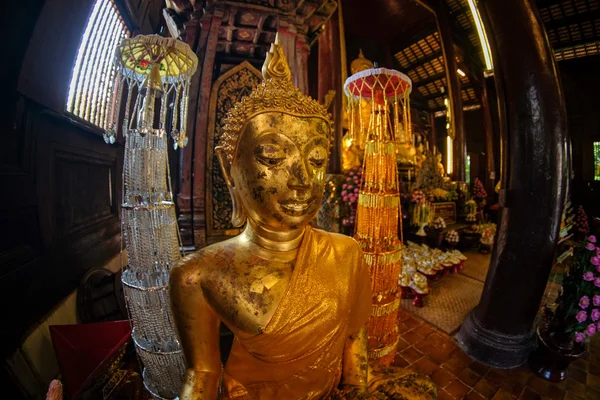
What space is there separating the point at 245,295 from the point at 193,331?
0.80 ft

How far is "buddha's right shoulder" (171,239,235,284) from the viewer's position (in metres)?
0.89

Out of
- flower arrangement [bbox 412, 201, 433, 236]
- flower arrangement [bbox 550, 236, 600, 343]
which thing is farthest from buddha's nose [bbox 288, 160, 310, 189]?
flower arrangement [bbox 412, 201, 433, 236]

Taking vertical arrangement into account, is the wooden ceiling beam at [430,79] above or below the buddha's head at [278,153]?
above

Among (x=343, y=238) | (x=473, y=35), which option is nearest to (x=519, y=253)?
(x=343, y=238)

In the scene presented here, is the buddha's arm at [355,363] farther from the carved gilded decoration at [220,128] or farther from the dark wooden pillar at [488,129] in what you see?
the dark wooden pillar at [488,129]

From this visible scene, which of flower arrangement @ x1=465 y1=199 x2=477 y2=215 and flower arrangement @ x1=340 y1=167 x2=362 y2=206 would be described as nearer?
flower arrangement @ x1=340 y1=167 x2=362 y2=206

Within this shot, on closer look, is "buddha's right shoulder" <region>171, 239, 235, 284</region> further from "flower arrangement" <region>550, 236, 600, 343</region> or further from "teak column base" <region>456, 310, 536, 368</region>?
"flower arrangement" <region>550, 236, 600, 343</region>

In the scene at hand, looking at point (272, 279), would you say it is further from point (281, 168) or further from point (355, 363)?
point (355, 363)

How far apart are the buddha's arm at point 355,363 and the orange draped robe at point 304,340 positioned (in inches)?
1.4

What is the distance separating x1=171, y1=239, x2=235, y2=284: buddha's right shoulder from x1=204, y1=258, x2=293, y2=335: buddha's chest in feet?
0.13

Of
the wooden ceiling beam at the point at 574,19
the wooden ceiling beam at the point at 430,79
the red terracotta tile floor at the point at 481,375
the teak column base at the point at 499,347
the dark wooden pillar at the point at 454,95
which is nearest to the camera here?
the red terracotta tile floor at the point at 481,375

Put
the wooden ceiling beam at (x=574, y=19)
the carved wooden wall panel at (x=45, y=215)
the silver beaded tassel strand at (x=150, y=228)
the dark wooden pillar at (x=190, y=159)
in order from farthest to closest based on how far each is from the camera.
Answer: the wooden ceiling beam at (x=574, y=19) < the dark wooden pillar at (x=190, y=159) < the silver beaded tassel strand at (x=150, y=228) < the carved wooden wall panel at (x=45, y=215)

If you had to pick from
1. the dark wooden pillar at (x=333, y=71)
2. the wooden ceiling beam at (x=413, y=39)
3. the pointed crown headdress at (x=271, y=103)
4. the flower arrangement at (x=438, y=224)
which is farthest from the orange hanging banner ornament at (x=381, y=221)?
the wooden ceiling beam at (x=413, y=39)

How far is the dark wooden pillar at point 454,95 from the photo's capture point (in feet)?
27.5
